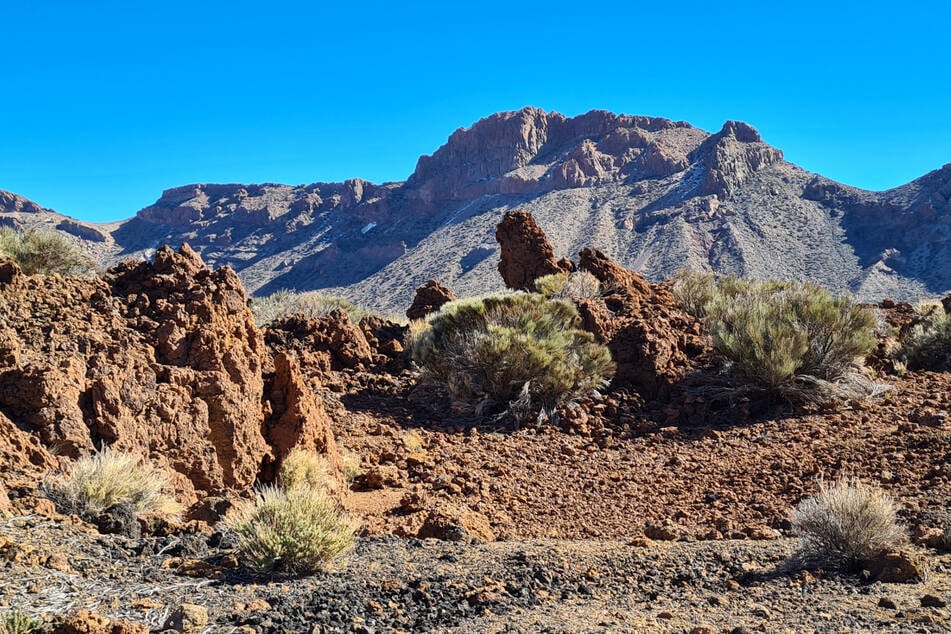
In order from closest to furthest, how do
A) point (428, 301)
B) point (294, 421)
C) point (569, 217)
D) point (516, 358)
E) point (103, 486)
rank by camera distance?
point (103, 486), point (294, 421), point (516, 358), point (428, 301), point (569, 217)

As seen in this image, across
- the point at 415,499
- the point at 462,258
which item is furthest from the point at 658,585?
the point at 462,258

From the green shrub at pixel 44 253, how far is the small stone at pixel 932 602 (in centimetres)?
1124

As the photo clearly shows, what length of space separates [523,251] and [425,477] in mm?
8375

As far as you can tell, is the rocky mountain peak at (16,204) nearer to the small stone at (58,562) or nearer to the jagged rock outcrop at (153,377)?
the jagged rock outcrop at (153,377)

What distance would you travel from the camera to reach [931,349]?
461 inches

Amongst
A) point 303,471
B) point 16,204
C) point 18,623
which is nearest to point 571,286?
point 303,471

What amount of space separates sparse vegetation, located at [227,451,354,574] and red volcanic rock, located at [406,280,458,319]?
380 inches

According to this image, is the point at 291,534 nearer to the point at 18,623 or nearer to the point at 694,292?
the point at 18,623

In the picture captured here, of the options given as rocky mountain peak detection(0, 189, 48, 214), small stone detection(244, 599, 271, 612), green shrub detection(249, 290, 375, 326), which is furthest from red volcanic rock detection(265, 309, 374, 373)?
rocky mountain peak detection(0, 189, 48, 214)

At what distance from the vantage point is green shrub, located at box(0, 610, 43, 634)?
3285 mm

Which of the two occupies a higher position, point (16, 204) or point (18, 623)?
point (16, 204)

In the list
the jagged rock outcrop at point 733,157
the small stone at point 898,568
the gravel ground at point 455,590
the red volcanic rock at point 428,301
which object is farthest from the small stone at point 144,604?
the jagged rock outcrop at point 733,157

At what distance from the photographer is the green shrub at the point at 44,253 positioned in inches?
449

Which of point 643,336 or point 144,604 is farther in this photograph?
point 643,336
